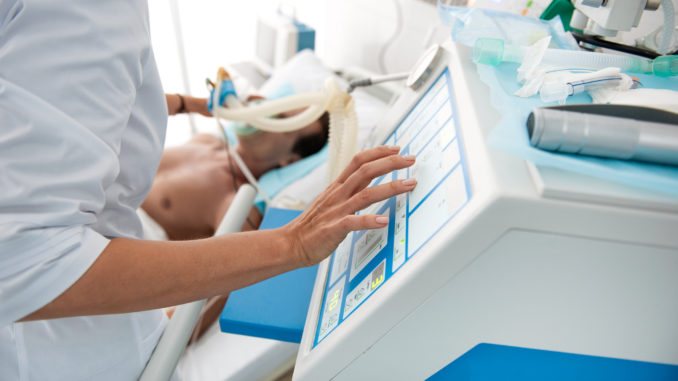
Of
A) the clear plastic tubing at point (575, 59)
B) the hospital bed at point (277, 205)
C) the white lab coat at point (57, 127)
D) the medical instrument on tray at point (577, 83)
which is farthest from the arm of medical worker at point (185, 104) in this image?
the medical instrument on tray at point (577, 83)

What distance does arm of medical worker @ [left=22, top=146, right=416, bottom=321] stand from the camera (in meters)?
0.50

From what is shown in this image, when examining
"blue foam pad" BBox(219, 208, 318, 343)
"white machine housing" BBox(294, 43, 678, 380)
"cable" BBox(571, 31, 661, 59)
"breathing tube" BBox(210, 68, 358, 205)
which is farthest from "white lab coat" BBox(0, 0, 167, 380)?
"cable" BBox(571, 31, 661, 59)

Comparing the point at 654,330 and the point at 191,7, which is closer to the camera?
the point at 654,330

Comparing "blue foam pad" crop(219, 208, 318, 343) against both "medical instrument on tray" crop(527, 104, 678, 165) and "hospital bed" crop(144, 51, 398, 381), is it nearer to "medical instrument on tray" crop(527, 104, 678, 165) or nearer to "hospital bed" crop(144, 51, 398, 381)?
"hospital bed" crop(144, 51, 398, 381)

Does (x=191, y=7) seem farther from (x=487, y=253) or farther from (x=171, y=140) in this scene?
(x=487, y=253)

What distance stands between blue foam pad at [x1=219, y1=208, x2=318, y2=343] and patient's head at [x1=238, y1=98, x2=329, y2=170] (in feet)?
3.84

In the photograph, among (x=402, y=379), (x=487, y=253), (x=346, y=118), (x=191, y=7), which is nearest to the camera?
(x=487, y=253)

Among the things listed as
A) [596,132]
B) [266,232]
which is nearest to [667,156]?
[596,132]

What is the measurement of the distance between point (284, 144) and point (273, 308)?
1.26 metres

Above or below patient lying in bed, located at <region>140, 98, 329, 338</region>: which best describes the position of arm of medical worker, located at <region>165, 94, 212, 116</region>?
above

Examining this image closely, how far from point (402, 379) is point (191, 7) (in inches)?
105

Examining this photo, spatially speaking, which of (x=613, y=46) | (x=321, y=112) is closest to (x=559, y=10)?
(x=613, y=46)

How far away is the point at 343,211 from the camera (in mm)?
564

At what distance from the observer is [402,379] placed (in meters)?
0.52
